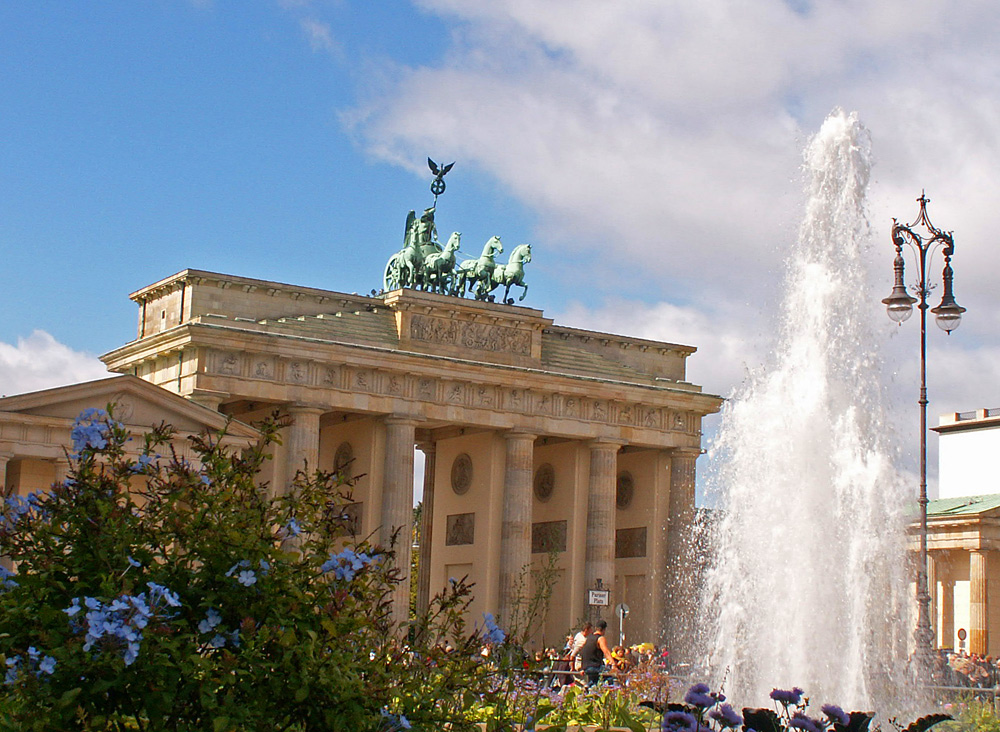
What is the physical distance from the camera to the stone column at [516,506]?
54.7m

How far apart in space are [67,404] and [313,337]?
643 inches

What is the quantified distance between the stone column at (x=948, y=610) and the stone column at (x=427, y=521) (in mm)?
21768

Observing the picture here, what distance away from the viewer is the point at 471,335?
5516 centimetres

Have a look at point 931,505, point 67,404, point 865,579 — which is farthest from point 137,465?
point 931,505

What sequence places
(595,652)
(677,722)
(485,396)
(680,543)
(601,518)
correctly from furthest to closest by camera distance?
(680,543) → (601,518) → (485,396) → (595,652) → (677,722)

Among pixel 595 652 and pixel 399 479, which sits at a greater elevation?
pixel 399 479

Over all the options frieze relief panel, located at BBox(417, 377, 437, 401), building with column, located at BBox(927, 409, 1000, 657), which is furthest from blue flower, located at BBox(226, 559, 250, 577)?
building with column, located at BBox(927, 409, 1000, 657)

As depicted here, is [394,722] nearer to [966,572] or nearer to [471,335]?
[471,335]

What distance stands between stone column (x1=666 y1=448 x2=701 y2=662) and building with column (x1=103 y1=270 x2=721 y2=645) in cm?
8

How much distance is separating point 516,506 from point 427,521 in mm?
6414

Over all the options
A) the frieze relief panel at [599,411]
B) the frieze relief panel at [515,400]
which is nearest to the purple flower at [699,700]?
the frieze relief panel at [515,400]

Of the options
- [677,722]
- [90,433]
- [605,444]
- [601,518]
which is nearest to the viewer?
[90,433]

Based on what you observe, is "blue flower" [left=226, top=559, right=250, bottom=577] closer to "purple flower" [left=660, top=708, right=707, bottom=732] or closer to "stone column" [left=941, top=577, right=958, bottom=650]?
"purple flower" [left=660, top=708, right=707, bottom=732]

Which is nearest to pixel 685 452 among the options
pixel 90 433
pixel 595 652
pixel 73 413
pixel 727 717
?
pixel 73 413
